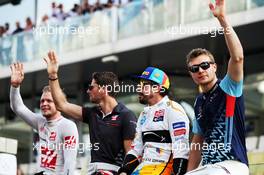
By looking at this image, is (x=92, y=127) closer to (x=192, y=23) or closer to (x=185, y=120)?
(x=185, y=120)

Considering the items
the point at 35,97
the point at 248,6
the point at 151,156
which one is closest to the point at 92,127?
the point at 151,156

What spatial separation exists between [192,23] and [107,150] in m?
11.0

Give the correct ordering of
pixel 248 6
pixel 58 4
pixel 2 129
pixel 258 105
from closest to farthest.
A: pixel 248 6, pixel 258 105, pixel 58 4, pixel 2 129

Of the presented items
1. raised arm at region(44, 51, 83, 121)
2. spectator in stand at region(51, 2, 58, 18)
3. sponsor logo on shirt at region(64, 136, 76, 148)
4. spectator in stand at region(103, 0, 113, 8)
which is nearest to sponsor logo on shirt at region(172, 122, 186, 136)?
raised arm at region(44, 51, 83, 121)

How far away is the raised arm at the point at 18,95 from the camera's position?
8875 mm

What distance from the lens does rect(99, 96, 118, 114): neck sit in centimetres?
806

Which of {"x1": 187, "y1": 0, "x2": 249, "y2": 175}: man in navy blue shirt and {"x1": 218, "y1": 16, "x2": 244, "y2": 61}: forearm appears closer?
{"x1": 218, "y1": 16, "x2": 244, "y2": 61}: forearm

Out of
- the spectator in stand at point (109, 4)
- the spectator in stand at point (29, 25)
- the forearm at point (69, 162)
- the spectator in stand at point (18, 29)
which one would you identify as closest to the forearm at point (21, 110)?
the forearm at point (69, 162)

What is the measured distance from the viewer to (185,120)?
7.00 metres

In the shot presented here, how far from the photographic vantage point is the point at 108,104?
8.09 metres

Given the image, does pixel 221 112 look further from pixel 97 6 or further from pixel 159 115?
pixel 97 6

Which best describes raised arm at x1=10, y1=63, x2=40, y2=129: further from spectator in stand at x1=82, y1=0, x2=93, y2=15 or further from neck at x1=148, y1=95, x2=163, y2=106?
spectator in stand at x1=82, y1=0, x2=93, y2=15

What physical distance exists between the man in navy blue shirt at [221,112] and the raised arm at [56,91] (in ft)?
6.35

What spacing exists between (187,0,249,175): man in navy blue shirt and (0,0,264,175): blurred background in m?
10.2
